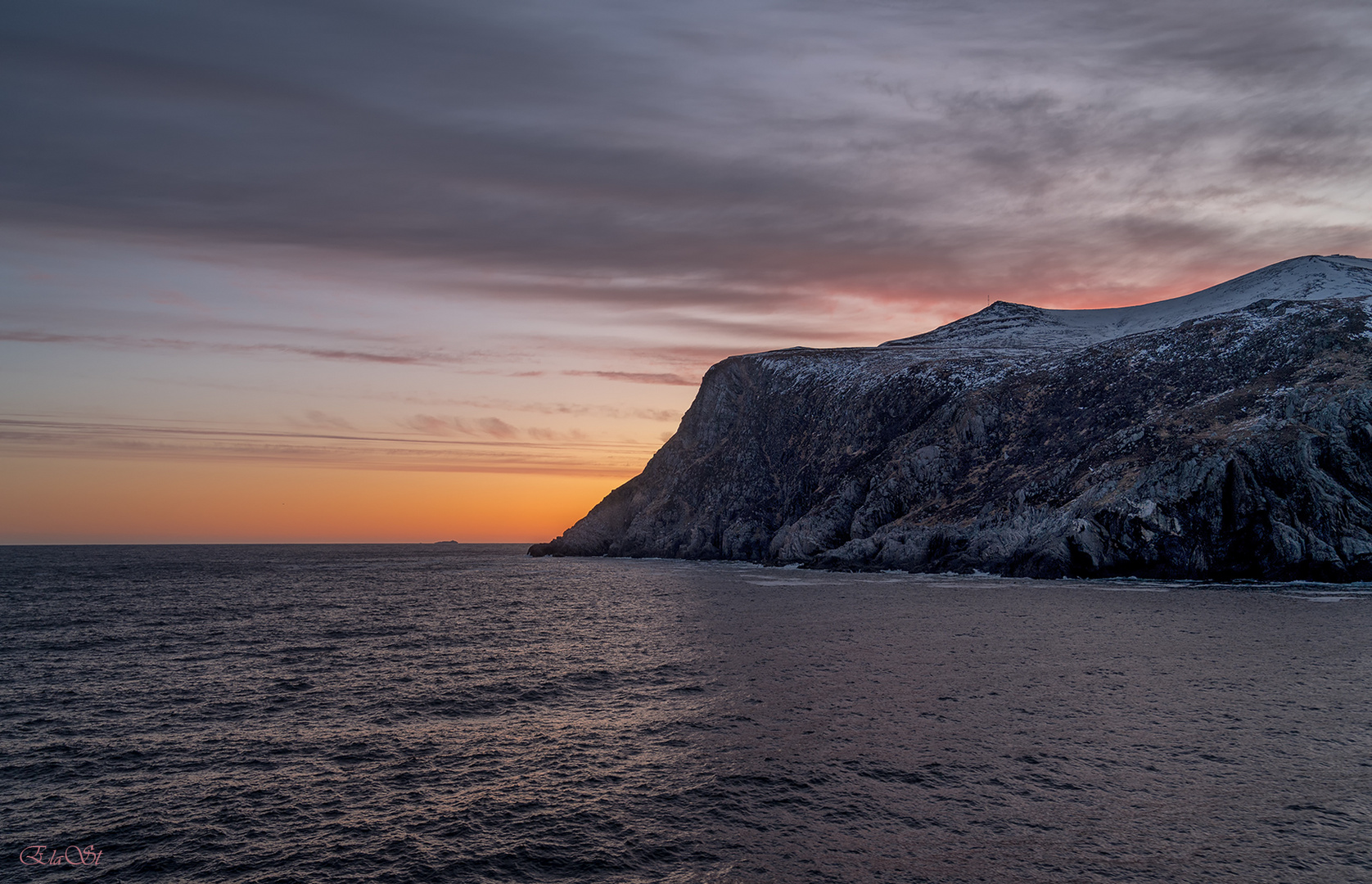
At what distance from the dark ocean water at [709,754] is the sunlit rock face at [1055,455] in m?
33.1

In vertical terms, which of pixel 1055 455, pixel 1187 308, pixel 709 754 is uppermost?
pixel 1187 308

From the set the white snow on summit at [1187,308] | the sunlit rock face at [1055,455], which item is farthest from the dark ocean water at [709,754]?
the white snow on summit at [1187,308]

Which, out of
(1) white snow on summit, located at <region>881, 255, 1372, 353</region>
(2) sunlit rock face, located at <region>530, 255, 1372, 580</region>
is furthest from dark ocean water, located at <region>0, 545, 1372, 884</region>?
(1) white snow on summit, located at <region>881, 255, 1372, 353</region>

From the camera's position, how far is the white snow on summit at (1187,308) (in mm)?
146000

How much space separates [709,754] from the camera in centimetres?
1930

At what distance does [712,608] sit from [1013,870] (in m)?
43.7

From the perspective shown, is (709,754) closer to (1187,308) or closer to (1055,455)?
(1055,455)

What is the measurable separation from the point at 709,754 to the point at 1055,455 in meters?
88.9

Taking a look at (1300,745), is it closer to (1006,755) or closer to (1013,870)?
(1006,755)

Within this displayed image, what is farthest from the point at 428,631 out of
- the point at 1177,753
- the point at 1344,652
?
the point at 1344,652

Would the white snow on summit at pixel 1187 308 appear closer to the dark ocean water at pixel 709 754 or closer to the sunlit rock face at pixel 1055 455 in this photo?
the sunlit rock face at pixel 1055 455

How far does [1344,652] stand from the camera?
3136cm

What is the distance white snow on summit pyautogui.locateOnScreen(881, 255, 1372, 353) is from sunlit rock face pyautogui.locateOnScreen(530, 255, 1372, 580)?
90 centimetres

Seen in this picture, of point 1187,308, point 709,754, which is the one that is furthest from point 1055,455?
point 1187,308
